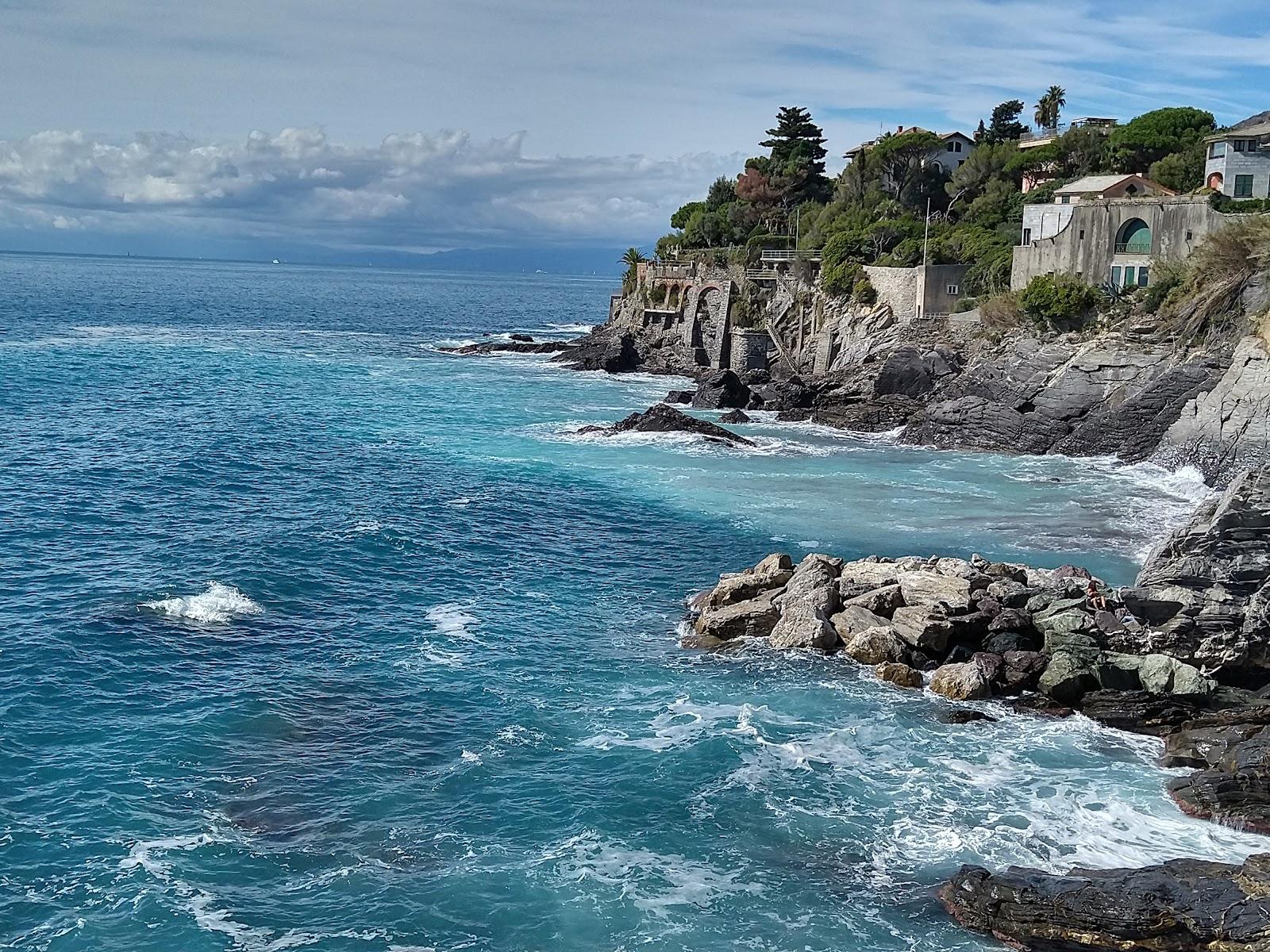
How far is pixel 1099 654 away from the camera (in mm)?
32031

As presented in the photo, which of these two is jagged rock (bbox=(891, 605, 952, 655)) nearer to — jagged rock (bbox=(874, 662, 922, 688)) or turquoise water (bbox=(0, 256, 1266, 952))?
jagged rock (bbox=(874, 662, 922, 688))

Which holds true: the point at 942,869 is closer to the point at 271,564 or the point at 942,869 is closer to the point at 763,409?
the point at 271,564

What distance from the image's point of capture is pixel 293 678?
3288cm

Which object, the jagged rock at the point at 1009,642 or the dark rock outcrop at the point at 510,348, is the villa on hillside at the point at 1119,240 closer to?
the jagged rock at the point at 1009,642

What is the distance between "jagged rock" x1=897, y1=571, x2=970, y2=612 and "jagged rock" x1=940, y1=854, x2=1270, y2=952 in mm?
12947

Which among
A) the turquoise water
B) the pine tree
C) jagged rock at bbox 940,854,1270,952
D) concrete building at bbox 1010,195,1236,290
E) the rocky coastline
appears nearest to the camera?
jagged rock at bbox 940,854,1270,952

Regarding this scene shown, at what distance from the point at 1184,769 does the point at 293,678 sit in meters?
23.4

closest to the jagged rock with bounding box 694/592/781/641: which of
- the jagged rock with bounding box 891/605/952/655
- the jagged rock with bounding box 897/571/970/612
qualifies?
the jagged rock with bounding box 897/571/970/612

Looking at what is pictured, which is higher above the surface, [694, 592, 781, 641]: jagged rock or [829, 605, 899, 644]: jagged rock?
[829, 605, 899, 644]: jagged rock

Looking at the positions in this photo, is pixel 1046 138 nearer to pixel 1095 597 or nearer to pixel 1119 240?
pixel 1119 240

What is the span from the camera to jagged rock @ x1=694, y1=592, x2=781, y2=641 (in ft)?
120

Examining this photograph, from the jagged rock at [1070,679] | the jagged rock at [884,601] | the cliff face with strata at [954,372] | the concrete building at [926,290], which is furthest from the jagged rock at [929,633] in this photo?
the concrete building at [926,290]

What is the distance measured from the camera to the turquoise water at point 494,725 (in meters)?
22.7

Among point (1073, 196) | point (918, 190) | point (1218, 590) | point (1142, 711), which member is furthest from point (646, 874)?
point (918, 190)
